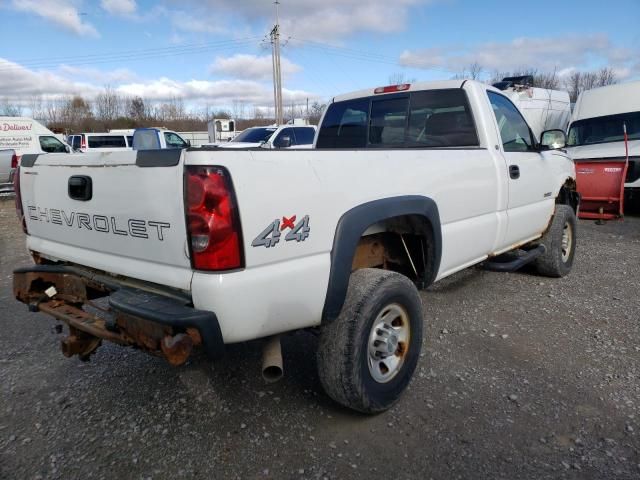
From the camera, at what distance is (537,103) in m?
15.0

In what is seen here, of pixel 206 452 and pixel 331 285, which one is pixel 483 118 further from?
pixel 206 452

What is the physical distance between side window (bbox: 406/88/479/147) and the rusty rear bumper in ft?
8.79

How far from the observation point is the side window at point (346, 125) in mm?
4418

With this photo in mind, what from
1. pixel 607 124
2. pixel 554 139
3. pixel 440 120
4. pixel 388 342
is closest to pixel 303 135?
pixel 607 124

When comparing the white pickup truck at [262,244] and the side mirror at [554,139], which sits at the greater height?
the side mirror at [554,139]

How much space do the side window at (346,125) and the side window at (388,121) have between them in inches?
3.4

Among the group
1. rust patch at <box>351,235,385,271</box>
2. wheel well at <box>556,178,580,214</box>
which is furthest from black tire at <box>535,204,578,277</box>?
rust patch at <box>351,235,385,271</box>

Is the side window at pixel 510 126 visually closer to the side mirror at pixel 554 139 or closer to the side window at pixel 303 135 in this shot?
the side mirror at pixel 554 139

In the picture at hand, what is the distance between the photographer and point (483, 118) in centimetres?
384

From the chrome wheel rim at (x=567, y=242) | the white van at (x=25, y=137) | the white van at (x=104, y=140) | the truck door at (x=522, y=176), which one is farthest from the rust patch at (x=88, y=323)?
the white van at (x=104, y=140)

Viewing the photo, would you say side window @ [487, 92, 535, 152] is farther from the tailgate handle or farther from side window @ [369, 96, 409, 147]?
the tailgate handle

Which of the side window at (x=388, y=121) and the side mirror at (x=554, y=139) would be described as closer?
the side window at (x=388, y=121)

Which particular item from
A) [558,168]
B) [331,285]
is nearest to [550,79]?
[558,168]

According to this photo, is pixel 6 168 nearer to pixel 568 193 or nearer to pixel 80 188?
pixel 80 188
